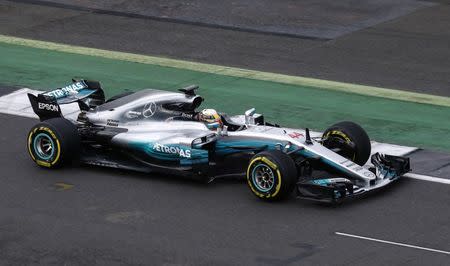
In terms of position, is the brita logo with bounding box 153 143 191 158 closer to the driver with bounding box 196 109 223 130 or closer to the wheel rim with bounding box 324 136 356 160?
the driver with bounding box 196 109 223 130

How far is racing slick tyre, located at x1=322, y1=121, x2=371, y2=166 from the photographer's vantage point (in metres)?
19.7

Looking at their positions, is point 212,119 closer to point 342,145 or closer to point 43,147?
point 342,145

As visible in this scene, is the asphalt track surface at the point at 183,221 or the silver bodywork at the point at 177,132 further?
the silver bodywork at the point at 177,132

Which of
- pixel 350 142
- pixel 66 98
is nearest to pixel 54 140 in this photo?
pixel 66 98

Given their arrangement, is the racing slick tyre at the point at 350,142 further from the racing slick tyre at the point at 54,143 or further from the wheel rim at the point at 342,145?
the racing slick tyre at the point at 54,143

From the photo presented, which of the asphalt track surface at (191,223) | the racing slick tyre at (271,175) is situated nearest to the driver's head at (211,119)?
the asphalt track surface at (191,223)

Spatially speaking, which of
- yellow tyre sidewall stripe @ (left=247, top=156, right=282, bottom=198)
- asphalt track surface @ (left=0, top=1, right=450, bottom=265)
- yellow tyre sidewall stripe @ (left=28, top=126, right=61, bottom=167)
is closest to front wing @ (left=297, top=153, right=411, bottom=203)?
asphalt track surface @ (left=0, top=1, right=450, bottom=265)

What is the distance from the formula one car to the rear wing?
0.02 metres

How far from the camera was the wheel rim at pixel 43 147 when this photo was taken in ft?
66.0

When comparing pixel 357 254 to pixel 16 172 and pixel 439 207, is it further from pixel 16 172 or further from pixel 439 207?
pixel 16 172

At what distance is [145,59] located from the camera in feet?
91.4

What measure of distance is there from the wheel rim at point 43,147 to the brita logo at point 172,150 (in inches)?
69.9

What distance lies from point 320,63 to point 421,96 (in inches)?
127

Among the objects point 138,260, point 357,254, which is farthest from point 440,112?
point 138,260
